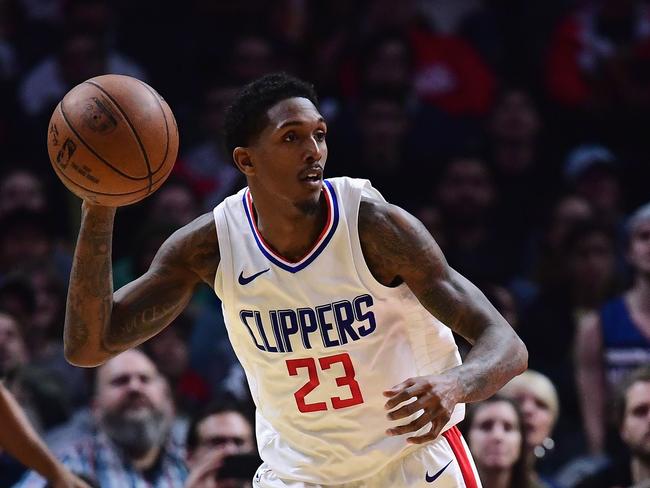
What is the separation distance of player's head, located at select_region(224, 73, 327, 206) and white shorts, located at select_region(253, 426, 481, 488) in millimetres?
956

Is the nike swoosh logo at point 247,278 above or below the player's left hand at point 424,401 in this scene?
above

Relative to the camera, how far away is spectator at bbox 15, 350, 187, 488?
21.1 ft

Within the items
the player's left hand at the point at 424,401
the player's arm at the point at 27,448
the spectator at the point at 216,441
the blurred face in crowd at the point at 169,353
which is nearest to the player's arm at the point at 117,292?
the player's arm at the point at 27,448

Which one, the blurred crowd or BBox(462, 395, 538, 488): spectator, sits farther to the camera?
the blurred crowd

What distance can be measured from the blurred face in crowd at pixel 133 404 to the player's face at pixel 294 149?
261cm

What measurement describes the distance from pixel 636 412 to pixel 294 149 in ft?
9.52

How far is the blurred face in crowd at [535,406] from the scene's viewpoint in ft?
22.4

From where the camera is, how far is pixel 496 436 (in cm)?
624

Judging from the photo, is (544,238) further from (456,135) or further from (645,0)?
(645,0)

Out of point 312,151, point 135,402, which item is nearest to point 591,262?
point 135,402

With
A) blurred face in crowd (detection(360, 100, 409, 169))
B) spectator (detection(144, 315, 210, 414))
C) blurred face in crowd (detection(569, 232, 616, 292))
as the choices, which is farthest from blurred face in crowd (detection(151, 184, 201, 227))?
blurred face in crowd (detection(569, 232, 616, 292))

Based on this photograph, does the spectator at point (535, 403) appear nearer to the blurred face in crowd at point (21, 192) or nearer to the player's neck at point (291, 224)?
the player's neck at point (291, 224)

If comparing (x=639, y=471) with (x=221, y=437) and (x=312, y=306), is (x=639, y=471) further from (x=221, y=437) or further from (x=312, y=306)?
(x=312, y=306)

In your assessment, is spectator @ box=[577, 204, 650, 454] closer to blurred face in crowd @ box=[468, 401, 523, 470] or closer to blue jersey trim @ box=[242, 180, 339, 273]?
blurred face in crowd @ box=[468, 401, 523, 470]
